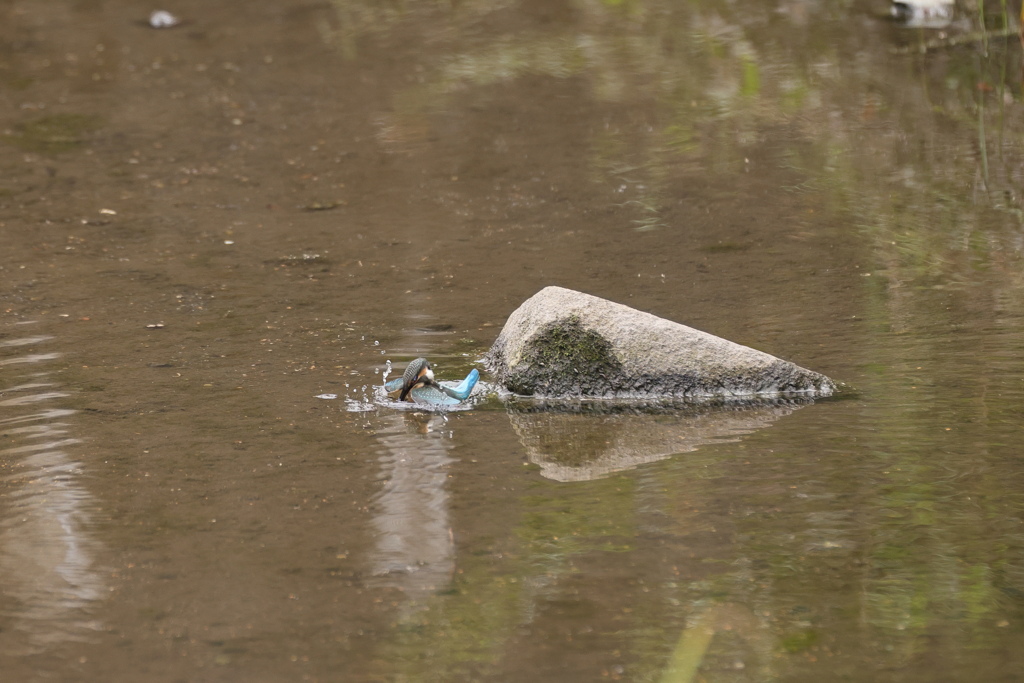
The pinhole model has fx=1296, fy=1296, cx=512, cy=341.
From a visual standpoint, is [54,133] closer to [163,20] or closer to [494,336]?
[163,20]

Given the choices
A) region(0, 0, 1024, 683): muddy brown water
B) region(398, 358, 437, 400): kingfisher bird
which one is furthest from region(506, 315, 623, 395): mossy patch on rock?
region(398, 358, 437, 400): kingfisher bird

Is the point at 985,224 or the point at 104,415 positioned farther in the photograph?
the point at 985,224

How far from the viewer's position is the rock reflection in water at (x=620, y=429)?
445 centimetres

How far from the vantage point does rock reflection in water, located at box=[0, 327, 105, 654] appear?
3521 mm

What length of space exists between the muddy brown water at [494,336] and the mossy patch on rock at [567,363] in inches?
5.1

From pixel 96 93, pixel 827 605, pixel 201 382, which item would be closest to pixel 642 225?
pixel 201 382

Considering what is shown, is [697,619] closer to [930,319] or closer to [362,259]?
[930,319]

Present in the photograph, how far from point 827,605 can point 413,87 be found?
678cm

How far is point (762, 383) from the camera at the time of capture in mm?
4863

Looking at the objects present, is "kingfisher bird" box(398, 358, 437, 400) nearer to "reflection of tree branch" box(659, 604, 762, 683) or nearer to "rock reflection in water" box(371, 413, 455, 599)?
"rock reflection in water" box(371, 413, 455, 599)

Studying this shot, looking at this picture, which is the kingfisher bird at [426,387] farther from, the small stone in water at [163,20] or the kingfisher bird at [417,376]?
the small stone in water at [163,20]

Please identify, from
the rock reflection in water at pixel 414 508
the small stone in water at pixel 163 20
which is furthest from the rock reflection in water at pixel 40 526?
the small stone in water at pixel 163 20

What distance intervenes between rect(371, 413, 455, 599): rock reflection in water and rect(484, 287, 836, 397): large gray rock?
0.46 meters

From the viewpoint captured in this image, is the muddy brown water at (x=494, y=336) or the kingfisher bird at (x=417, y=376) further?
the kingfisher bird at (x=417, y=376)
